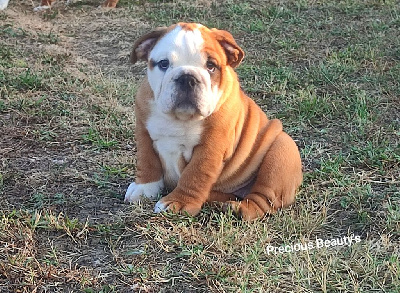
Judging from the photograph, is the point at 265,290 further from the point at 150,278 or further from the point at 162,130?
the point at 162,130

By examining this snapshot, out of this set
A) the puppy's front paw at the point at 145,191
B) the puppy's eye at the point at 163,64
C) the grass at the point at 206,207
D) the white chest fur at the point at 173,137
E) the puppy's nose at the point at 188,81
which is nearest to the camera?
the grass at the point at 206,207

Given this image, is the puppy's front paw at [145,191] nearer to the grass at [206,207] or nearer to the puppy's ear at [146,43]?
the grass at [206,207]

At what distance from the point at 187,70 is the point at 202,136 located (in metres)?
0.39

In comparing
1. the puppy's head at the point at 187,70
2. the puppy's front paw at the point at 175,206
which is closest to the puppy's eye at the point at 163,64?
the puppy's head at the point at 187,70

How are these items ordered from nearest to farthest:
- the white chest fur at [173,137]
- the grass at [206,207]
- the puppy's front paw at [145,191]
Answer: the grass at [206,207], the white chest fur at [173,137], the puppy's front paw at [145,191]

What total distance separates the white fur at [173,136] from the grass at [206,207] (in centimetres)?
33

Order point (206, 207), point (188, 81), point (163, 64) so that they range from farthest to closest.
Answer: point (206, 207), point (163, 64), point (188, 81)

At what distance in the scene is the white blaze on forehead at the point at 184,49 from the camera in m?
3.07

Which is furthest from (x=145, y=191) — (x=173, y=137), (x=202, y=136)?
(x=202, y=136)

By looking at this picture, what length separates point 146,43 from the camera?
11.0 feet

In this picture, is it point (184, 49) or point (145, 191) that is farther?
point (145, 191)

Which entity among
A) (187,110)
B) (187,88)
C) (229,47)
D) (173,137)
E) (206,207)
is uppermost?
(229,47)

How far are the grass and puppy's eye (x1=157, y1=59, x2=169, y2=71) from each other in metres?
0.79

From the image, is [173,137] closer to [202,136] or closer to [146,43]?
[202,136]
